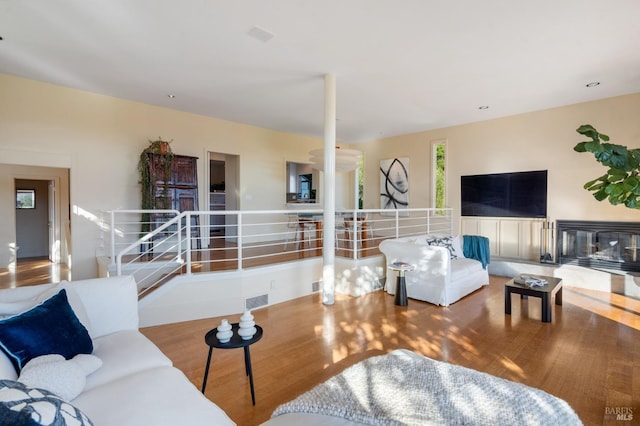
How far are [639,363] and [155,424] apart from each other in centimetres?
359

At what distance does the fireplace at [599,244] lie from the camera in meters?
4.73

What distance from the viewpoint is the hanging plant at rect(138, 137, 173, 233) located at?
5.09m

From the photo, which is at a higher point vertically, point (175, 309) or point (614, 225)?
point (614, 225)

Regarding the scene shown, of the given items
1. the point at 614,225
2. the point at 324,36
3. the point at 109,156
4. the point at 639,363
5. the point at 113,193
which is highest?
the point at 324,36

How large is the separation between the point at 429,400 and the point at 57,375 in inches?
62.6

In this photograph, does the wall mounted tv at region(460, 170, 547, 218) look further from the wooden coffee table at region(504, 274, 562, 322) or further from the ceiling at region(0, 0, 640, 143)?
the wooden coffee table at region(504, 274, 562, 322)

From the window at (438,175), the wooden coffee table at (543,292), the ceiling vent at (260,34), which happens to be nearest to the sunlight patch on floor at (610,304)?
the wooden coffee table at (543,292)

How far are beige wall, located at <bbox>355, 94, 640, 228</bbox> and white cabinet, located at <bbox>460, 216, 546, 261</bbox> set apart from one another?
1.14 feet

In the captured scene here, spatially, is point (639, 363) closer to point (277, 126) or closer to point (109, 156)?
point (277, 126)

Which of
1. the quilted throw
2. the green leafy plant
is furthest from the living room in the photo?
the quilted throw

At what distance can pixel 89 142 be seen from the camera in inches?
192

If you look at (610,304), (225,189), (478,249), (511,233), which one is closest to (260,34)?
(478,249)

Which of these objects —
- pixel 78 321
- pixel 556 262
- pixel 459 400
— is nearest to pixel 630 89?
pixel 556 262

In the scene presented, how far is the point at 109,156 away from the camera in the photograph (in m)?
5.08
